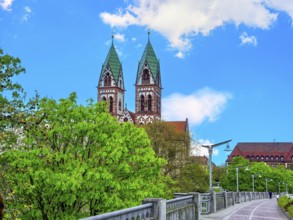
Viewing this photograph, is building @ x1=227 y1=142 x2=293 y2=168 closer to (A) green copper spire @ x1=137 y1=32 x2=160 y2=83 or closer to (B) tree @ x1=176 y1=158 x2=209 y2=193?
(A) green copper spire @ x1=137 y1=32 x2=160 y2=83

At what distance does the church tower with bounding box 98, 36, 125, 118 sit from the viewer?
116625 millimetres

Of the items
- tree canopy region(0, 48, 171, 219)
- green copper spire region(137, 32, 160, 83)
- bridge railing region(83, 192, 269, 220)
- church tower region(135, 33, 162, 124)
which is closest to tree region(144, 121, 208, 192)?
tree canopy region(0, 48, 171, 219)

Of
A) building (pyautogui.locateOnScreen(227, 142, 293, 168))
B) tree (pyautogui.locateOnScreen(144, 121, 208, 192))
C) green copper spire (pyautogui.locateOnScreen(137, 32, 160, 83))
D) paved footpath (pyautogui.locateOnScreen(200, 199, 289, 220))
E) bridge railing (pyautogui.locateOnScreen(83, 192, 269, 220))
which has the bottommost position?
paved footpath (pyautogui.locateOnScreen(200, 199, 289, 220))

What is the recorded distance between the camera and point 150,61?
11825 centimetres

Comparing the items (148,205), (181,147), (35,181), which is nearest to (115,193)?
(35,181)

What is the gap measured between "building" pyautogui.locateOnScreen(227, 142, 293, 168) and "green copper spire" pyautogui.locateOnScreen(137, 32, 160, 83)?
216 feet

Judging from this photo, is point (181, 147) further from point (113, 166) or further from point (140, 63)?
point (140, 63)

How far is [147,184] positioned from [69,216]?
5.91 meters

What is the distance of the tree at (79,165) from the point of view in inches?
875

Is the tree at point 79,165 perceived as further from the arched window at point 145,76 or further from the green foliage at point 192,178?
the arched window at point 145,76

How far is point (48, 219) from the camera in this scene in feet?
77.8

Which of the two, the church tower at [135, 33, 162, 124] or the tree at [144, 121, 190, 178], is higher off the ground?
the church tower at [135, 33, 162, 124]

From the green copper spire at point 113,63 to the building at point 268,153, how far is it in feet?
229

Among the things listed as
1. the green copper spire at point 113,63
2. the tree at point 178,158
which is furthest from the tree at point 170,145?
the green copper spire at point 113,63
